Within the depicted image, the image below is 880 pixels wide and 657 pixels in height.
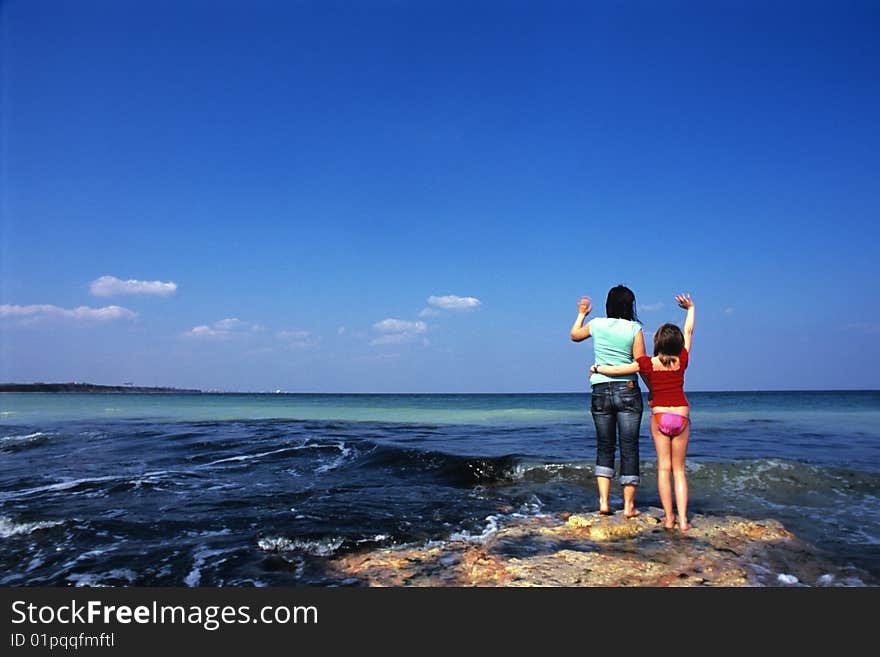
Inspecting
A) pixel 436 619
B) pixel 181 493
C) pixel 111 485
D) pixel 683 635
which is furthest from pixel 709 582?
pixel 111 485

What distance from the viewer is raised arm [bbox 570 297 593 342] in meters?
6.14

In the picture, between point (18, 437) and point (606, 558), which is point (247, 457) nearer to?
point (606, 558)

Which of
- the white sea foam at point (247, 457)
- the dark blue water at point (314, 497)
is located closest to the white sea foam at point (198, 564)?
the dark blue water at point (314, 497)

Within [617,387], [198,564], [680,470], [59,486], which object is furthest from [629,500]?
[59,486]

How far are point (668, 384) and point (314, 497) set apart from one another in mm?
5523

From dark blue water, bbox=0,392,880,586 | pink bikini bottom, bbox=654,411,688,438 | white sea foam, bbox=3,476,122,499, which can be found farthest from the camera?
white sea foam, bbox=3,476,122,499

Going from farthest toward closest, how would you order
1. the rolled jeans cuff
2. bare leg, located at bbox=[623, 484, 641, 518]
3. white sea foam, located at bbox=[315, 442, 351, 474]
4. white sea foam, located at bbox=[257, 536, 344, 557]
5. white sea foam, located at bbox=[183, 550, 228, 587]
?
white sea foam, located at bbox=[315, 442, 351, 474] < the rolled jeans cuff < bare leg, located at bbox=[623, 484, 641, 518] < white sea foam, located at bbox=[257, 536, 344, 557] < white sea foam, located at bbox=[183, 550, 228, 587]

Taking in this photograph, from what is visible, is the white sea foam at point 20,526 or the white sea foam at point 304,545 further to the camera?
the white sea foam at point 20,526

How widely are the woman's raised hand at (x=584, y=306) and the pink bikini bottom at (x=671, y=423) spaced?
56.8 inches

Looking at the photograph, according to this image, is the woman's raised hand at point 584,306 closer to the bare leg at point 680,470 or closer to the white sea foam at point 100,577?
the bare leg at point 680,470

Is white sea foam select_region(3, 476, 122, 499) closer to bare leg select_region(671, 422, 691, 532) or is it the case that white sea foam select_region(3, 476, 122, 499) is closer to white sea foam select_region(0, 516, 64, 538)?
white sea foam select_region(0, 516, 64, 538)

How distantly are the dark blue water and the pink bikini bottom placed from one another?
1.81m

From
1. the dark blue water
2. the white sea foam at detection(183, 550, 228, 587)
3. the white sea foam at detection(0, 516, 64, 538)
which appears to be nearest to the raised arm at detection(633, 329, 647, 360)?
the dark blue water

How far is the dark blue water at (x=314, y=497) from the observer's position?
505 centimetres
